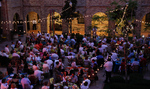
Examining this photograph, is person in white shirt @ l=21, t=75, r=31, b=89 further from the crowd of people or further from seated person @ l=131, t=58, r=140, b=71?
seated person @ l=131, t=58, r=140, b=71

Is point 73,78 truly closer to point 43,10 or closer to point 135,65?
point 135,65

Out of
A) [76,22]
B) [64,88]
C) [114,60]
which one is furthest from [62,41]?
[76,22]

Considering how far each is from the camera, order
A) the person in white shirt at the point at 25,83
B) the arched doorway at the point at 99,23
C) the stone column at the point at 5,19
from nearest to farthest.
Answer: the person in white shirt at the point at 25,83
the arched doorway at the point at 99,23
the stone column at the point at 5,19

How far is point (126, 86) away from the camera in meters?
7.78

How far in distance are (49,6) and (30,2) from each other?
279 centimetres

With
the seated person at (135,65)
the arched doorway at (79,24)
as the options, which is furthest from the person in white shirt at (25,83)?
the arched doorway at (79,24)

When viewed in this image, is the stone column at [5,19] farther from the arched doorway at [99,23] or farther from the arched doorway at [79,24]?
the arched doorway at [79,24]

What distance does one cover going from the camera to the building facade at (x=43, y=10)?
21.8 meters

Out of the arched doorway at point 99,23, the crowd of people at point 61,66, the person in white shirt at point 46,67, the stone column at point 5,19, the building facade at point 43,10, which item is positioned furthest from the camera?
the building facade at point 43,10

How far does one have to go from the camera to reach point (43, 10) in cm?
2627

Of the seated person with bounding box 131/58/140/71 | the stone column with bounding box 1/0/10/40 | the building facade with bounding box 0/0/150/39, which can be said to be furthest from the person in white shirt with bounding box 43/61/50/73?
the stone column with bounding box 1/0/10/40

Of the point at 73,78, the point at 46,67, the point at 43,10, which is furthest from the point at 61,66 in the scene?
the point at 43,10

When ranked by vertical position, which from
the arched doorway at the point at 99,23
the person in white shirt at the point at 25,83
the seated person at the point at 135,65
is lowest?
the person in white shirt at the point at 25,83

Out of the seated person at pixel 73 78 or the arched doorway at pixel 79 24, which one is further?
the arched doorway at pixel 79 24
